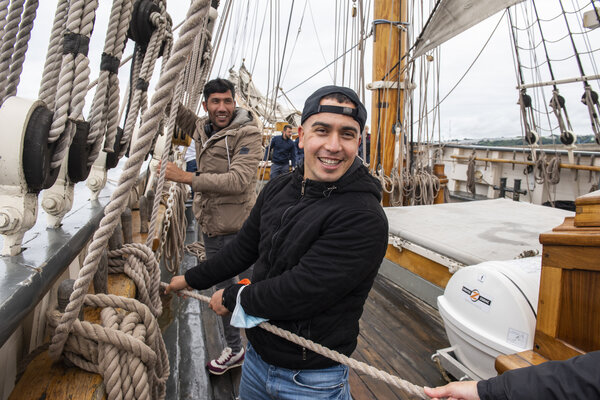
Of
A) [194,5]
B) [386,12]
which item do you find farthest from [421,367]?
[386,12]

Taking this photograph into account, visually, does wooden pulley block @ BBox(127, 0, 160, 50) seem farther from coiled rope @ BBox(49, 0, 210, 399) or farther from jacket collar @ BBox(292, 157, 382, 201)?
jacket collar @ BBox(292, 157, 382, 201)

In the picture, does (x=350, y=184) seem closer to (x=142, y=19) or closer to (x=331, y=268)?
(x=331, y=268)

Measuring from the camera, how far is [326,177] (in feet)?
3.38

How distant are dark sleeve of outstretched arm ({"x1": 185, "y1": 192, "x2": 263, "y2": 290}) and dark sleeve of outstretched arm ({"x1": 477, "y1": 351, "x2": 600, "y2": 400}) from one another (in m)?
0.82

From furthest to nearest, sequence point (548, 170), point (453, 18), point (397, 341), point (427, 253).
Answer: point (548, 170), point (453, 18), point (427, 253), point (397, 341)

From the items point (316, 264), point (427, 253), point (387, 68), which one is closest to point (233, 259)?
point (316, 264)

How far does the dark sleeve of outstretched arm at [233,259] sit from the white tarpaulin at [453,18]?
3.63 metres

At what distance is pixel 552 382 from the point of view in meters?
0.72

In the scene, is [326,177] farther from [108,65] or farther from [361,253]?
[108,65]

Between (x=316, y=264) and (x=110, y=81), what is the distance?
0.89 meters

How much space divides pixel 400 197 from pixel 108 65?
162 inches

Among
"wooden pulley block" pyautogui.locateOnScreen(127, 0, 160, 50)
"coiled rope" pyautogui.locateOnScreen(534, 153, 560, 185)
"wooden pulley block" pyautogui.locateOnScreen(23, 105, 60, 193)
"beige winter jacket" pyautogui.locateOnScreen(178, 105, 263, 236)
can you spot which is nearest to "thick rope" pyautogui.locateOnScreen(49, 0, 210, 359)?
"wooden pulley block" pyautogui.locateOnScreen(23, 105, 60, 193)

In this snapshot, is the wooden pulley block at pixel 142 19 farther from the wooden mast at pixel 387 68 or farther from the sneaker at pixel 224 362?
the wooden mast at pixel 387 68

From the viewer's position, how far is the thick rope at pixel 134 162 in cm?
77
